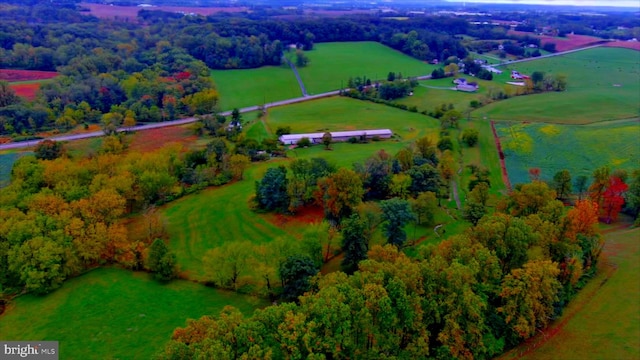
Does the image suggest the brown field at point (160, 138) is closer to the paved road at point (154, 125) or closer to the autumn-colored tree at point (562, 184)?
the paved road at point (154, 125)

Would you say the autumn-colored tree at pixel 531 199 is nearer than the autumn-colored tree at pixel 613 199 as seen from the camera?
Yes

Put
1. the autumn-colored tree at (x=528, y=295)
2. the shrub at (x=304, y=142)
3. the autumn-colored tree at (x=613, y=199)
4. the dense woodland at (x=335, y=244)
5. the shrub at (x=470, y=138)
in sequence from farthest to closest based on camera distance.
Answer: the shrub at (x=304, y=142)
the shrub at (x=470, y=138)
the autumn-colored tree at (x=613, y=199)
the autumn-colored tree at (x=528, y=295)
the dense woodland at (x=335, y=244)

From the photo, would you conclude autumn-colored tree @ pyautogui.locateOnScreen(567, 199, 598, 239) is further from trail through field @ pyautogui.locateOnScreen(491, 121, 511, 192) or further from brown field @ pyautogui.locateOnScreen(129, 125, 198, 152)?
brown field @ pyautogui.locateOnScreen(129, 125, 198, 152)

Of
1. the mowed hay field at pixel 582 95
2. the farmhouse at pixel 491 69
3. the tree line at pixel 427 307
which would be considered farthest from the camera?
the farmhouse at pixel 491 69

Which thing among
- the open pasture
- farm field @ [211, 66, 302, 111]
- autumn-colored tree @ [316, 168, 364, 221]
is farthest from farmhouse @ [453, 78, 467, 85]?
autumn-colored tree @ [316, 168, 364, 221]

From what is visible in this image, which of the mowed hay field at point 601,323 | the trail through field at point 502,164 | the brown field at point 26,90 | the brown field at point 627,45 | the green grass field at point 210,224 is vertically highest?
the brown field at point 627,45

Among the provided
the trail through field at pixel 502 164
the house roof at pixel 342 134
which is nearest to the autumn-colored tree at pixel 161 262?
the house roof at pixel 342 134

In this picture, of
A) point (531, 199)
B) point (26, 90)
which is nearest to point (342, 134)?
point (531, 199)

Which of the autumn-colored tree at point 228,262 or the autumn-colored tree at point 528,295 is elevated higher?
the autumn-colored tree at point 528,295
